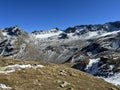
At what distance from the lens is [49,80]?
31.5 meters

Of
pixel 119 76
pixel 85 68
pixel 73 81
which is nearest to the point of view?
pixel 73 81

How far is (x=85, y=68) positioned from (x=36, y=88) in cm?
5946

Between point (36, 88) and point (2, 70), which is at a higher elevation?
point (2, 70)

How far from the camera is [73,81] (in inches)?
1282

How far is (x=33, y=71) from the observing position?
34062 mm

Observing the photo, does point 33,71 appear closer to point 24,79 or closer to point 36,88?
point 24,79

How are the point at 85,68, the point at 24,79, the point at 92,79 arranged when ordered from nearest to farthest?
1. the point at 24,79
2. the point at 92,79
3. the point at 85,68

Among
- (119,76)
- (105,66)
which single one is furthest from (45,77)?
(105,66)

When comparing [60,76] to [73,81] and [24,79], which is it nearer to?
Result: [73,81]

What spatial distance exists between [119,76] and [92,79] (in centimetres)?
3110

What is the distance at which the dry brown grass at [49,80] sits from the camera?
94.9 ft

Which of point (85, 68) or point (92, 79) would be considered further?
point (85, 68)

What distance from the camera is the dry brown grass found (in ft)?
94.9

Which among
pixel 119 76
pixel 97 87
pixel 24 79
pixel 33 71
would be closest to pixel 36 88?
pixel 24 79
